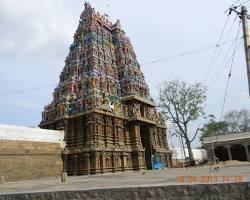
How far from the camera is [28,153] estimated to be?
2941 cm

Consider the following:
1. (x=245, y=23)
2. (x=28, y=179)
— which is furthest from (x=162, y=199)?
(x=28, y=179)

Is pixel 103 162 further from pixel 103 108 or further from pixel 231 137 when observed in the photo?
pixel 231 137

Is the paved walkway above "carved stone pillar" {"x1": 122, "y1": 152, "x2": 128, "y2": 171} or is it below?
below

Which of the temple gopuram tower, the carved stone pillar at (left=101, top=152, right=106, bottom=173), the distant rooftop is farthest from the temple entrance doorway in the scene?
the carved stone pillar at (left=101, top=152, right=106, bottom=173)

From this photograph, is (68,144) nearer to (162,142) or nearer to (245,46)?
(162,142)

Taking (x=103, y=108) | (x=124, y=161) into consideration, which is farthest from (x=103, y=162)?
(x=103, y=108)

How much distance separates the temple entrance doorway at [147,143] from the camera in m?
42.8

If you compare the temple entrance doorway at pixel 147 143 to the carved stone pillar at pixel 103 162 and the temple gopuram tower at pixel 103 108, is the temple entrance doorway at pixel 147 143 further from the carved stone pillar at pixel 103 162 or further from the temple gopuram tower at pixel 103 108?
the carved stone pillar at pixel 103 162

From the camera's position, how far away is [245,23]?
12430 millimetres

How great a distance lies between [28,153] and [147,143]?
19.5m

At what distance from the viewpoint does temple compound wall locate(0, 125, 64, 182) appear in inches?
1080

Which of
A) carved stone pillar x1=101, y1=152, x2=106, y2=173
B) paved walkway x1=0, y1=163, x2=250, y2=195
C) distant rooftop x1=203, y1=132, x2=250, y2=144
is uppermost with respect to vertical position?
distant rooftop x1=203, y1=132, x2=250, y2=144

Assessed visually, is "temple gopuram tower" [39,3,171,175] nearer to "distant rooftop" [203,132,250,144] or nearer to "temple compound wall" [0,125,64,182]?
"temple compound wall" [0,125,64,182]

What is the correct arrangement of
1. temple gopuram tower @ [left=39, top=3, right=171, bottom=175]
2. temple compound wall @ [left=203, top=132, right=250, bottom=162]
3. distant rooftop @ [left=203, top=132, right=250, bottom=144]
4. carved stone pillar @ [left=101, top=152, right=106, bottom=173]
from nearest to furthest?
1. carved stone pillar @ [left=101, top=152, right=106, bottom=173]
2. temple gopuram tower @ [left=39, top=3, right=171, bottom=175]
3. temple compound wall @ [left=203, top=132, right=250, bottom=162]
4. distant rooftop @ [left=203, top=132, right=250, bottom=144]
